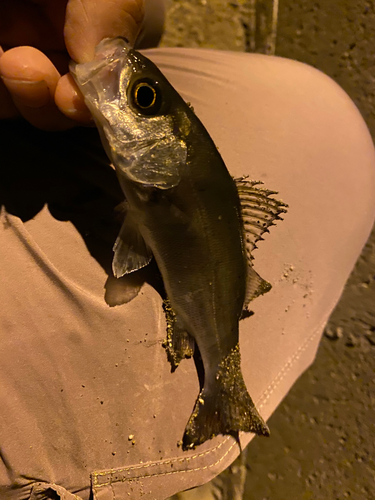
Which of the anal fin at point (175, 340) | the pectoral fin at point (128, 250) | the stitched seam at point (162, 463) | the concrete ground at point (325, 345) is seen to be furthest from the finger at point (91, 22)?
the concrete ground at point (325, 345)

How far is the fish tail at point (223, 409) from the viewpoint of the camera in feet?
2.54

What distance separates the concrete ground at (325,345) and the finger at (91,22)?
1.04 meters

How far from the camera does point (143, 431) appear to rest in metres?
0.74

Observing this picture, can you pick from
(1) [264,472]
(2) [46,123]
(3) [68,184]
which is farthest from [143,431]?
(1) [264,472]

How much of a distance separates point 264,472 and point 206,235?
125cm

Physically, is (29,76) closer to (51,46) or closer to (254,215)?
(51,46)

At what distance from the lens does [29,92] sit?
616 mm

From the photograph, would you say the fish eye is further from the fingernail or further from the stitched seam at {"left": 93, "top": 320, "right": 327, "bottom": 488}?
the stitched seam at {"left": 93, "top": 320, "right": 327, "bottom": 488}

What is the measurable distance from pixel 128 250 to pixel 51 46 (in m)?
0.45

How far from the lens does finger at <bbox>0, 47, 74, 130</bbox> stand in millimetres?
596

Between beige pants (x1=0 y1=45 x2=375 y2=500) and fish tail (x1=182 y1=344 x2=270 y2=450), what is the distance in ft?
0.09

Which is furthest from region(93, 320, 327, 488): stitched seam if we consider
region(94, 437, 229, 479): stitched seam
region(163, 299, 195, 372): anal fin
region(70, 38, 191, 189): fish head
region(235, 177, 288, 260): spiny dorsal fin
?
region(70, 38, 191, 189): fish head

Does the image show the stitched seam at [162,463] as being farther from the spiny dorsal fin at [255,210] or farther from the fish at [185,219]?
the spiny dorsal fin at [255,210]

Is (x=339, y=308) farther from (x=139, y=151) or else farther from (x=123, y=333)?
(x=139, y=151)
